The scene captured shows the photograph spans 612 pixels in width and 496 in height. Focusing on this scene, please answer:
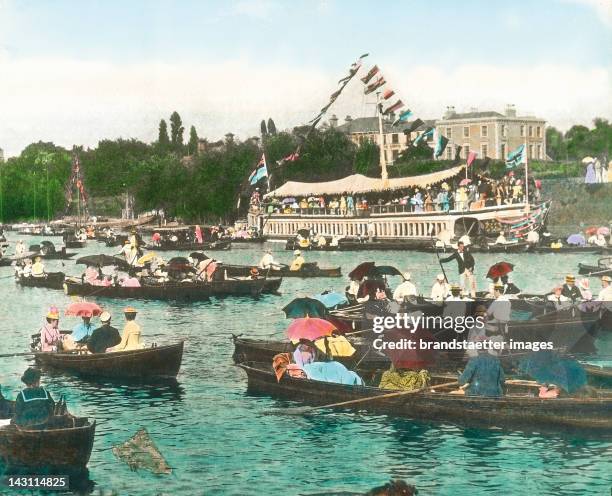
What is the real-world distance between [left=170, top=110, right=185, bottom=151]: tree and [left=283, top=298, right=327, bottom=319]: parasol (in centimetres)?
359

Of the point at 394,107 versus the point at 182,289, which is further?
the point at 182,289

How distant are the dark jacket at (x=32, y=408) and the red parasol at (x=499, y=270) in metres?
9.57

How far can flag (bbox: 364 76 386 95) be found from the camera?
59.1 feet

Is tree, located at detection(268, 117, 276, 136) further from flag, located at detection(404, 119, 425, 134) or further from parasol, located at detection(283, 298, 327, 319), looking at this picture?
parasol, located at detection(283, 298, 327, 319)

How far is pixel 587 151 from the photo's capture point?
23.6 metres

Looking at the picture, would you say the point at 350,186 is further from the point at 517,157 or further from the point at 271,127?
the point at 517,157

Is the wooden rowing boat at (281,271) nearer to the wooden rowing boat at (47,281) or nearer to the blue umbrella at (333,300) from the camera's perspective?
the blue umbrella at (333,300)

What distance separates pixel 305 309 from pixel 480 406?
170 inches

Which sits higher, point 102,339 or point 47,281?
point 47,281

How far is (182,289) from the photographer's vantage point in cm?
2392

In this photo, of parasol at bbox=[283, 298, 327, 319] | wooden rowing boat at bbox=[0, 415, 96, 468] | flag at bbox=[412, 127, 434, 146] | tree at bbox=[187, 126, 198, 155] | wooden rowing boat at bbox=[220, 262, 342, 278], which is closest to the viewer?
wooden rowing boat at bbox=[0, 415, 96, 468]

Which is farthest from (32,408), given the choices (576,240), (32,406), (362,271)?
(576,240)

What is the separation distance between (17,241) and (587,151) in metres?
13.1

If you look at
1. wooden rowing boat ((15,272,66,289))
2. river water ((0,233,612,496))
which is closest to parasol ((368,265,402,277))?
river water ((0,233,612,496))
